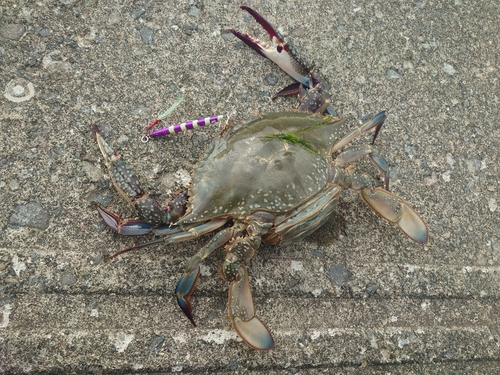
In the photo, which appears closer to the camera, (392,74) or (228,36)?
(228,36)

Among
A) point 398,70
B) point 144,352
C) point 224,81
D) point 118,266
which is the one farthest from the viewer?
point 398,70

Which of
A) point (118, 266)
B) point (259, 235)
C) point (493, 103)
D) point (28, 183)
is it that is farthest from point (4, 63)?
point (493, 103)

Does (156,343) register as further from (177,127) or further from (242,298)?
(177,127)

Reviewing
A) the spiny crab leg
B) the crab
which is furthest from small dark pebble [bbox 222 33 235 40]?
the spiny crab leg

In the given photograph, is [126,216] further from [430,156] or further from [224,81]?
[430,156]

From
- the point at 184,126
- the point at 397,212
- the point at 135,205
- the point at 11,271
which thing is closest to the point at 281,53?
the point at 184,126

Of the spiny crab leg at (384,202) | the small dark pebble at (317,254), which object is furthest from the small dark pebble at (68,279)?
the spiny crab leg at (384,202)
